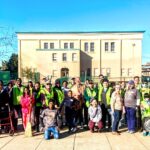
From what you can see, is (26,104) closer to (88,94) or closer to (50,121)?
(50,121)

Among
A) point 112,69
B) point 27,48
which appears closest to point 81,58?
point 112,69

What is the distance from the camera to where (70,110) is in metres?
13.7

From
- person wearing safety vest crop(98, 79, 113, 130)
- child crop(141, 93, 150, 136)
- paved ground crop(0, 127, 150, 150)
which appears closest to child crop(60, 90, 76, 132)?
paved ground crop(0, 127, 150, 150)

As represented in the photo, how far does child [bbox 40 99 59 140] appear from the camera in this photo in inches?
470

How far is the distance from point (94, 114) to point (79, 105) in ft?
3.03

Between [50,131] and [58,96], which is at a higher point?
[58,96]

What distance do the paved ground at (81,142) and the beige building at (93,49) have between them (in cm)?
5848

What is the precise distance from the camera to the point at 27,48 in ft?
248

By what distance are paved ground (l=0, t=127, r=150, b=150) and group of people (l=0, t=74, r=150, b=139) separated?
474mm

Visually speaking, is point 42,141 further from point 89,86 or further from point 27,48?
point 27,48

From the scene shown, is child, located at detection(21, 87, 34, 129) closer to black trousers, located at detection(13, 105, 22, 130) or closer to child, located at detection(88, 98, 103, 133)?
black trousers, located at detection(13, 105, 22, 130)

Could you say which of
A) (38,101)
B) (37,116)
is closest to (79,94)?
(38,101)

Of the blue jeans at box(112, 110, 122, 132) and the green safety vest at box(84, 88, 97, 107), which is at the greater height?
the green safety vest at box(84, 88, 97, 107)

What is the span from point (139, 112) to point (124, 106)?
59 centimetres
